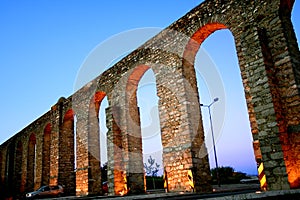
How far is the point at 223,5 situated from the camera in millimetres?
9711

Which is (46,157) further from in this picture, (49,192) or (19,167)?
(19,167)

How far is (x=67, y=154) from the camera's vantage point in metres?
19.2

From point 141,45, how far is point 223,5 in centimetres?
464

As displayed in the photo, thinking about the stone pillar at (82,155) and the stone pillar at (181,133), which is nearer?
the stone pillar at (181,133)

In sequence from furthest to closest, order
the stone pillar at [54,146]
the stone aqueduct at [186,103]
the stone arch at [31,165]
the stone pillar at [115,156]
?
the stone arch at [31,165], the stone pillar at [54,146], the stone pillar at [115,156], the stone aqueduct at [186,103]

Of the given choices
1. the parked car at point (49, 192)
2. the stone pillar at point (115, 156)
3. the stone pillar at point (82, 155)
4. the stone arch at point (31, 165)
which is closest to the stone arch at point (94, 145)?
the stone pillar at point (82, 155)

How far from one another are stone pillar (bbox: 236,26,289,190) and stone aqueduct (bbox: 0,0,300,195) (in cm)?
3

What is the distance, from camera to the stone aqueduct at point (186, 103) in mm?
7461

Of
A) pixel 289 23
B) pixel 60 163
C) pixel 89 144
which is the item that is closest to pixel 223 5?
pixel 289 23

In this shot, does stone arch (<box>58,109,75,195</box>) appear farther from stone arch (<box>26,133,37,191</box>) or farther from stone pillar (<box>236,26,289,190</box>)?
stone pillar (<box>236,26,289,190</box>)

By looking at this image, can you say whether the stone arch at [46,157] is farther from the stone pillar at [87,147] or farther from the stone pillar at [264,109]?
the stone pillar at [264,109]

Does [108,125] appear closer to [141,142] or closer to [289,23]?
[141,142]

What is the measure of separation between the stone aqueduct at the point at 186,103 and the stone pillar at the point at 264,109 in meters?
0.03

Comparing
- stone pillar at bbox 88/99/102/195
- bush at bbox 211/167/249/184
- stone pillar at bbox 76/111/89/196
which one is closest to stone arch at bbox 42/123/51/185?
stone pillar at bbox 76/111/89/196
